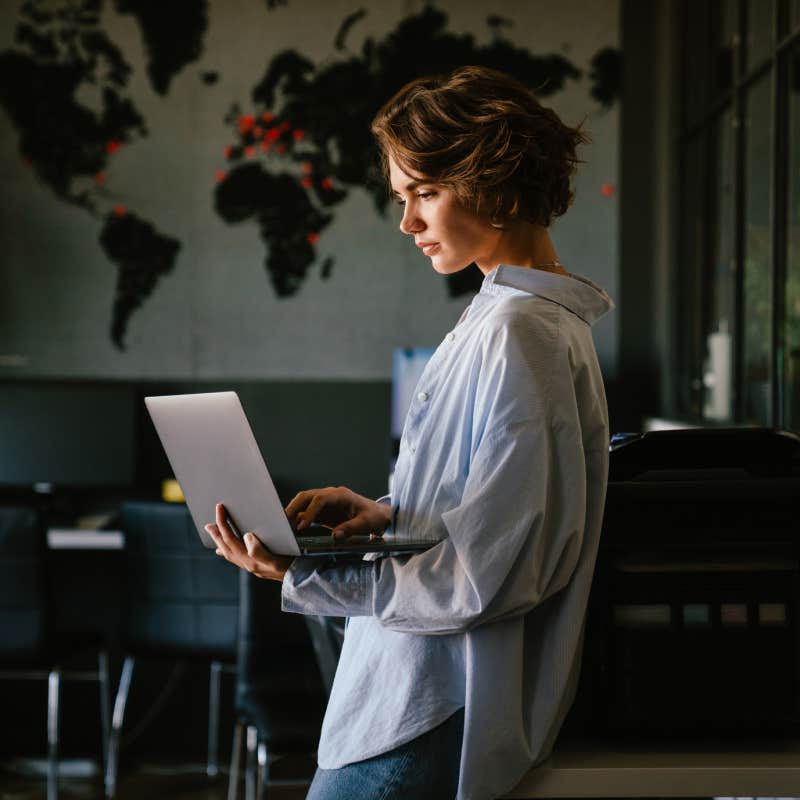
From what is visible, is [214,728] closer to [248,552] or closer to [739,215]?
[739,215]

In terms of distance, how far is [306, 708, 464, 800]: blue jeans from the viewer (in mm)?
1096

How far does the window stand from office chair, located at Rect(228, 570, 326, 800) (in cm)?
160

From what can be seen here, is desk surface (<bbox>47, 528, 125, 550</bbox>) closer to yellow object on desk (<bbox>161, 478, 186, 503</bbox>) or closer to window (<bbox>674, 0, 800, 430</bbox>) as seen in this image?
yellow object on desk (<bbox>161, 478, 186, 503</bbox>)

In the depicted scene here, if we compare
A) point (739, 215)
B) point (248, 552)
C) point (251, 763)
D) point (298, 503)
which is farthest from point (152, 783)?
point (248, 552)

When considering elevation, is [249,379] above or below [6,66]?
below

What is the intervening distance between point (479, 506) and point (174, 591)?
270 centimetres

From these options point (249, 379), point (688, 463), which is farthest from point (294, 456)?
point (688, 463)

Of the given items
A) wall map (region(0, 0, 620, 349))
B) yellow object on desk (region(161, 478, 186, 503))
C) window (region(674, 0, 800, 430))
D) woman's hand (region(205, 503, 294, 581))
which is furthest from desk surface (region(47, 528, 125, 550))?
woman's hand (region(205, 503, 294, 581))

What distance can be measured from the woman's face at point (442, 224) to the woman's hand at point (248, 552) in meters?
0.36

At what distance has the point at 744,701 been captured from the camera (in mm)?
1204

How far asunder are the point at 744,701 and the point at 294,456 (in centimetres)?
399

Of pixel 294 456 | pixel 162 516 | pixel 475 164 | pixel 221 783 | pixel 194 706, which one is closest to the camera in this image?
pixel 475 164

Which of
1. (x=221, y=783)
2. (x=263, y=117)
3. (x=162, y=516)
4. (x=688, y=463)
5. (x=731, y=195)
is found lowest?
(x=221, y=783)

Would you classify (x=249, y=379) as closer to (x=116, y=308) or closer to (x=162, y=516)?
(x=116, y=308)
